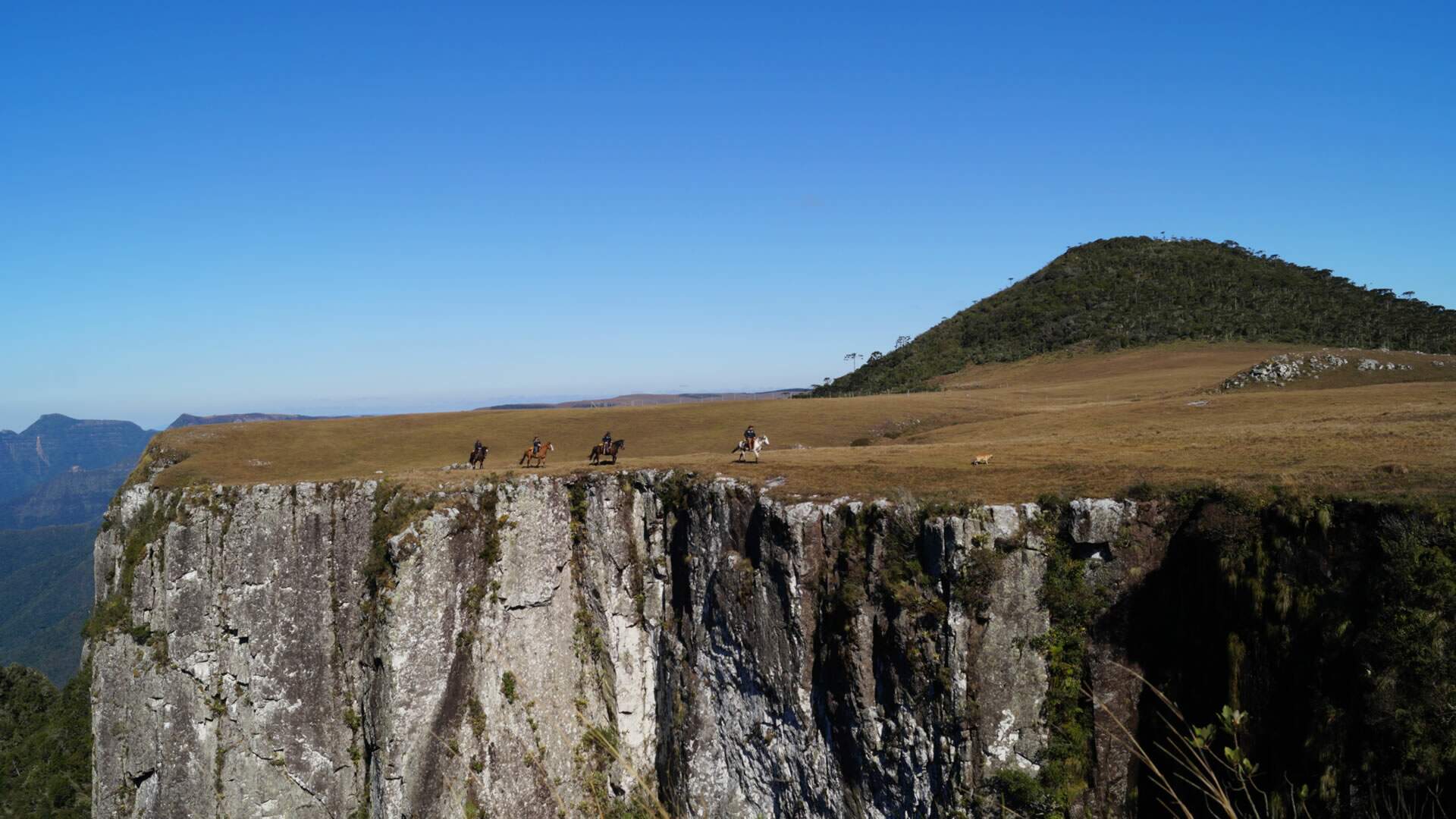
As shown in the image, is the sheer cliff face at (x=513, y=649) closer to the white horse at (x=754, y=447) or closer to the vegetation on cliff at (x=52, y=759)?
the white horse at (x=754, y=447)

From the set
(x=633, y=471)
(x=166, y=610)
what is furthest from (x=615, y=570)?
(x=166, y=610)

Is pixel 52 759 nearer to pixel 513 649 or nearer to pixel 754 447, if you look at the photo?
pixel 513 649

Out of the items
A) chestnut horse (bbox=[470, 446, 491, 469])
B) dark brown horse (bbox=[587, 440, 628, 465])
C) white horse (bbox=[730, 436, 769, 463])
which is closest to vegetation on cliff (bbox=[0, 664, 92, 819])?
chestnut horse (bbox=[470, 446, 491, 469])

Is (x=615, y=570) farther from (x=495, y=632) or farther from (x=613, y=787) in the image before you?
(x=613, y=787)

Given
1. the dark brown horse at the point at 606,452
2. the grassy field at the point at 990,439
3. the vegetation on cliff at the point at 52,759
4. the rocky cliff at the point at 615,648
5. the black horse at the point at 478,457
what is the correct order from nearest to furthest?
1. the rocky cliff at the point at 615,648
2. the grassy field at the point at 990,439
3. the dark brown horse at the point at 606,452
4. the black horse at the point at 478,457
5. the vegetation on cliff at the point at 52,759

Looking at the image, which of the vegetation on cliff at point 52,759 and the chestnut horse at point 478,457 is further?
the vegetation on cliff at point 52,759

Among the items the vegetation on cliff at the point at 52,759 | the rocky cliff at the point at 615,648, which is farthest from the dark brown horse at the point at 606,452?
the vegetation on cliff at the point at 52,759
